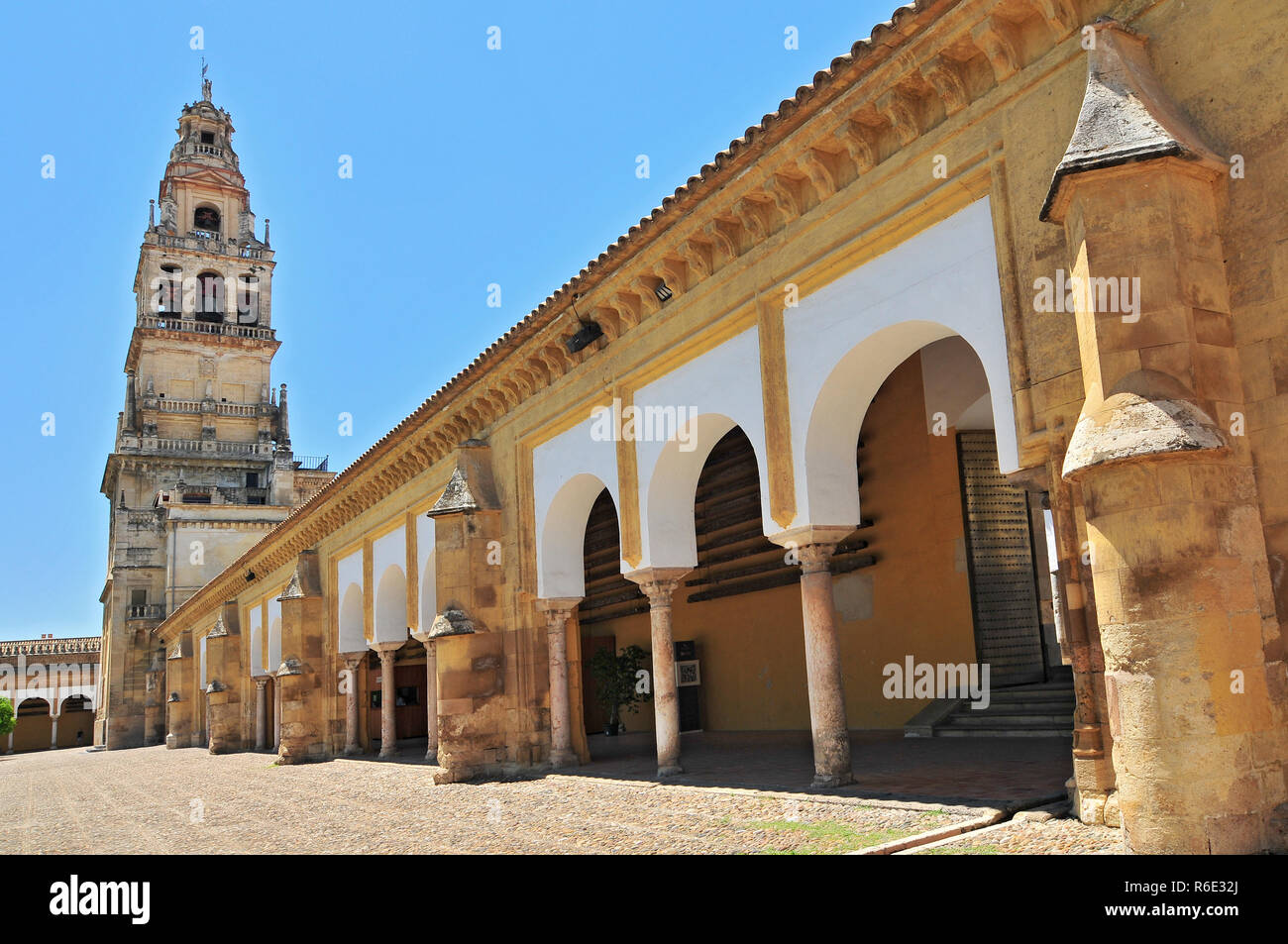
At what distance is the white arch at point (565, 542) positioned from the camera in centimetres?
1284

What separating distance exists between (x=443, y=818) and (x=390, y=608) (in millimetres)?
9149

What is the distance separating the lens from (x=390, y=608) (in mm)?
18547

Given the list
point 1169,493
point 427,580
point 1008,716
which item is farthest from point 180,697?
point 1169,493

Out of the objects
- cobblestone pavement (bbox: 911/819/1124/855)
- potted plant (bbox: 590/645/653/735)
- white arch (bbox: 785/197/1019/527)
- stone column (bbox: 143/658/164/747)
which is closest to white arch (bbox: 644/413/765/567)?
white arch (bbox: 785/197/1019/527)

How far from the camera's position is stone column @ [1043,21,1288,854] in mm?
4691

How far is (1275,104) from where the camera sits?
17.4 ft

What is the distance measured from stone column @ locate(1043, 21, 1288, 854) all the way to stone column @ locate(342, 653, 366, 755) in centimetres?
1830

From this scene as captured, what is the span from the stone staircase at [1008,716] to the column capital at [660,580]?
12.2 ft

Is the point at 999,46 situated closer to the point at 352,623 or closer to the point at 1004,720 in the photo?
the point at 1004,720

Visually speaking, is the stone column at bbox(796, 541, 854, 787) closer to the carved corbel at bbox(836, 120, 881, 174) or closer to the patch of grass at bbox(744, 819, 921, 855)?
the patch of grass at bbox(744, 819, 921, 855)

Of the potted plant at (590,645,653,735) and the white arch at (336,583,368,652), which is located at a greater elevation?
the white arch at (336,583,368,652)

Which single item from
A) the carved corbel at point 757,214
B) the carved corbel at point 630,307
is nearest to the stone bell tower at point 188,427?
the carved corbel at point 630,307
